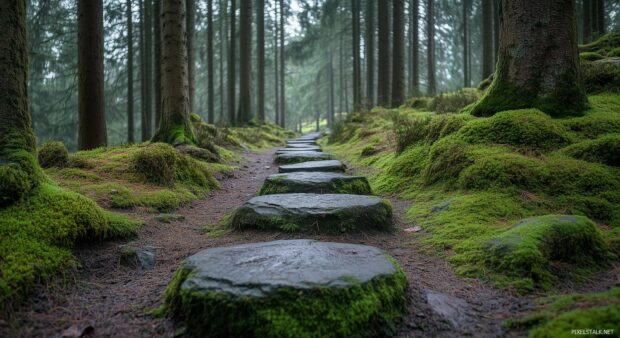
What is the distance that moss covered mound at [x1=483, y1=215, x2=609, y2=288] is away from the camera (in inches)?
98.9

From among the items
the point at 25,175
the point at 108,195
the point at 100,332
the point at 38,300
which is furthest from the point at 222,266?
the point at 108,195

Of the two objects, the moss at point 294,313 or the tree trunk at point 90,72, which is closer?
the moss at point 294,313

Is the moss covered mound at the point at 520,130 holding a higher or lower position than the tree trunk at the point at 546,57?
lower

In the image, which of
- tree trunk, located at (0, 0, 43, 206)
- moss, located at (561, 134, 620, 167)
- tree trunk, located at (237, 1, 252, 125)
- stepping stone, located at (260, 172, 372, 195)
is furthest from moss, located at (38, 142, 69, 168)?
tree trunk, located at (237, 1, 252, 125)

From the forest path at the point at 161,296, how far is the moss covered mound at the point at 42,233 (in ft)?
0.37

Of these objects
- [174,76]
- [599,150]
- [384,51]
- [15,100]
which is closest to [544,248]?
[599,150]

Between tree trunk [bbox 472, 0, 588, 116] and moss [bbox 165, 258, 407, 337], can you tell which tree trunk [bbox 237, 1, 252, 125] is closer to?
tree trunk [bbox 472, 0, 588, 116]

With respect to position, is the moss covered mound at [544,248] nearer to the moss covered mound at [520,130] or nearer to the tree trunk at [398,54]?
the moss covered mound at [520,130]

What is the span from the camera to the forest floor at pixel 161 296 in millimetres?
2029

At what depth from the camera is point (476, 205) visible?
3.70 metres

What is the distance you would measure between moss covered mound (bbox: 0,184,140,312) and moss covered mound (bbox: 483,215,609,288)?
3054 millimetres

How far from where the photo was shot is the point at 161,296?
95.0 inches

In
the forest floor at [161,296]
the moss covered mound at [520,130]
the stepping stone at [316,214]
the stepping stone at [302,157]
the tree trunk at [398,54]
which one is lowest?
the forest floor at [161,296]

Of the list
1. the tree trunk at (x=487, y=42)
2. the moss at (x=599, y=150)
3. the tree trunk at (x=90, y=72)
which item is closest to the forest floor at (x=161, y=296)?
the moss at (x=599, y=150)
